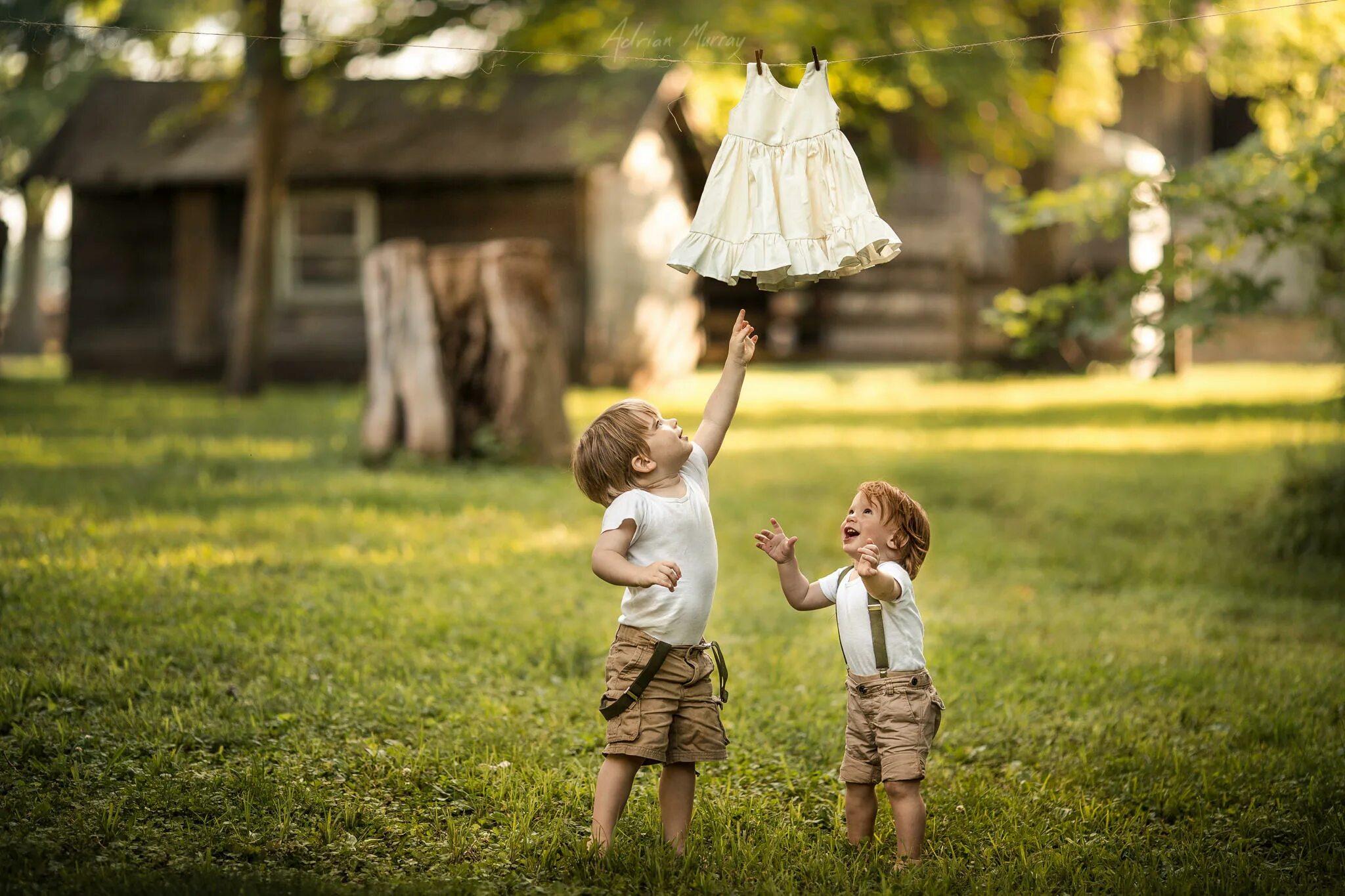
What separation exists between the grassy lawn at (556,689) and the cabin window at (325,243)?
32.2 feet

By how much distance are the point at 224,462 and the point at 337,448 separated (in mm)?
1116

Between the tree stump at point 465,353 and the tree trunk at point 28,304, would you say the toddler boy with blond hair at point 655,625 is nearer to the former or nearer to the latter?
the tree stump at point 465,353

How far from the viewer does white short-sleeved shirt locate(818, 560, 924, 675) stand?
11.3 ft

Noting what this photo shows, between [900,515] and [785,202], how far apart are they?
96 centimetres

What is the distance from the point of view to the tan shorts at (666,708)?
3340mm

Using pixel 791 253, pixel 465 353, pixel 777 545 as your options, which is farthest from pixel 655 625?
pixel 465 353

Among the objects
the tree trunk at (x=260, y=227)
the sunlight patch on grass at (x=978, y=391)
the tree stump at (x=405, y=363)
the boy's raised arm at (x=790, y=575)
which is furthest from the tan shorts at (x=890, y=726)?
the tree trunk at (x=260, y=227)

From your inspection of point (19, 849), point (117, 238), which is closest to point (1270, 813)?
point (19, 849)

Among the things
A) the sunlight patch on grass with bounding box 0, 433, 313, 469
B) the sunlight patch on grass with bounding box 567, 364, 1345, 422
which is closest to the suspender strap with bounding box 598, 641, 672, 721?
the sunlight patch on grass with bounding box 0, 433, 313, 469

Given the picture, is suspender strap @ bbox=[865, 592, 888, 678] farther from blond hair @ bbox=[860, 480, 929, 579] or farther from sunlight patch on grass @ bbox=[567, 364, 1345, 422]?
sunlight patch on grass @ bbox=[567, 364, 1345, 422]

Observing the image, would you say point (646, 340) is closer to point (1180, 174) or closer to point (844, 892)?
point (1180, 174)

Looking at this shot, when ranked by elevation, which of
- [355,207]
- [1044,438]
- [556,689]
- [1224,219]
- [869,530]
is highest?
[355,207]

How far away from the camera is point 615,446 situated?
134 inches

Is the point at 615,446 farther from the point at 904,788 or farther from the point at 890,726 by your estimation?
the point at 904,788
